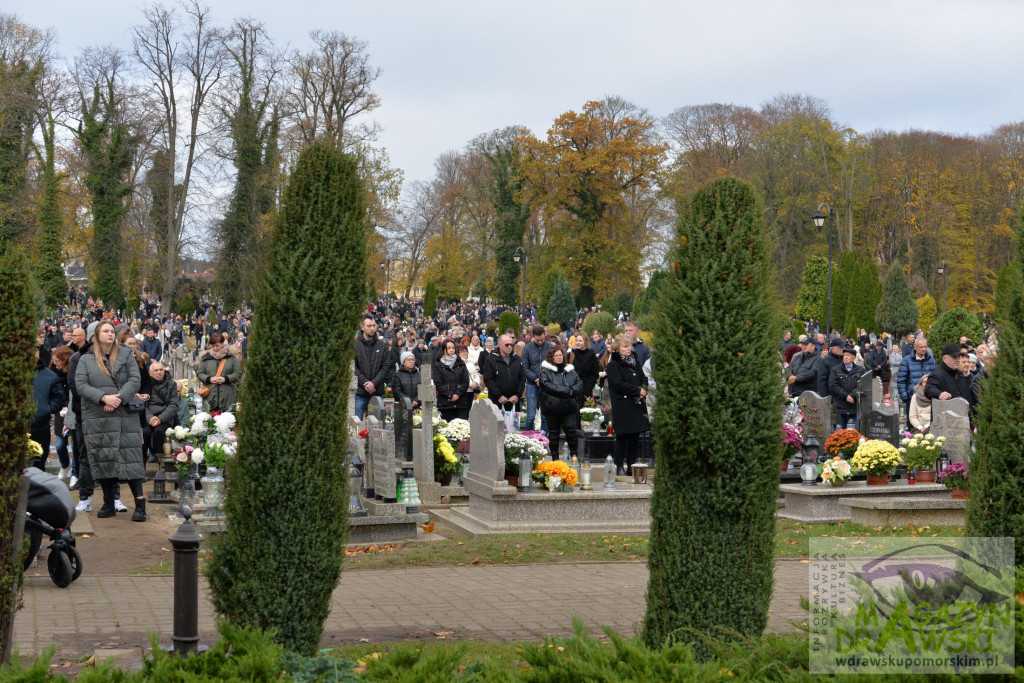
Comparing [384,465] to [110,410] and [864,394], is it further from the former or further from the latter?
[864,394]

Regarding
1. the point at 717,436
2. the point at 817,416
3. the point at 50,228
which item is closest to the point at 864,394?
the point at 817,416

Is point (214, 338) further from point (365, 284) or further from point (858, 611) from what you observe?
point (858, 611)

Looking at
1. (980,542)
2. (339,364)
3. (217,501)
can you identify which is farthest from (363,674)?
(217,501)

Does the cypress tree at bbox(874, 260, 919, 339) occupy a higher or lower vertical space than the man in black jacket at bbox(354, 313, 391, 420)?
higher

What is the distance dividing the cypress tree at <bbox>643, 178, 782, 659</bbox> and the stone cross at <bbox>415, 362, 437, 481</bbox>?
7.62 meters

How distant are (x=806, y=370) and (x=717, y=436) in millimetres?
14286

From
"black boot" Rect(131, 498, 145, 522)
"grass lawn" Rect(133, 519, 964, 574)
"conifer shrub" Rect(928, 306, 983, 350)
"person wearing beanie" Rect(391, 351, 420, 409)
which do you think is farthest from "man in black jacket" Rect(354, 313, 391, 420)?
"conifer shrub" Rect(928, 306, 983, 350)

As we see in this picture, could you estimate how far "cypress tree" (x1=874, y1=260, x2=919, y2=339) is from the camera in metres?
44.6

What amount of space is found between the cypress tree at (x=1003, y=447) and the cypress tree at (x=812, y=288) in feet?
168

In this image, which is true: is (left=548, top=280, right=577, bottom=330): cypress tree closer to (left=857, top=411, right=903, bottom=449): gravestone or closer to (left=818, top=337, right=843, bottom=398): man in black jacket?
(left=818, top=337, right=843, bottom=398): man in black jacket

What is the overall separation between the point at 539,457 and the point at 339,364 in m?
6.90

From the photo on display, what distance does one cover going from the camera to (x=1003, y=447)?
6.09m

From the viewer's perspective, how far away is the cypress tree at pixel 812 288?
185ft

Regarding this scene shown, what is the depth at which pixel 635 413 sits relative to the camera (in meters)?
14.9
